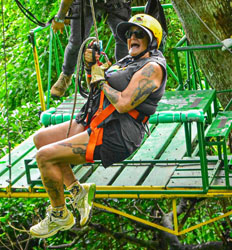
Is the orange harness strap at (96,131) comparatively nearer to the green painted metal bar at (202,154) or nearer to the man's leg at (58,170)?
the man's leg at (58,170)

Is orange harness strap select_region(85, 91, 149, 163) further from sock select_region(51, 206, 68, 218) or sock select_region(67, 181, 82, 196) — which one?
sock select_region(51, 206, 68, 218)

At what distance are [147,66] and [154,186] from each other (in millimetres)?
1356

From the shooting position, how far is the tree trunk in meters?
7.23

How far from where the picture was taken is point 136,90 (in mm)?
4750

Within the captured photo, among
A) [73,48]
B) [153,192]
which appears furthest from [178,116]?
[73,48]

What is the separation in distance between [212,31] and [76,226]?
266cm

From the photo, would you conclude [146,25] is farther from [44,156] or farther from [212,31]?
[212,31]

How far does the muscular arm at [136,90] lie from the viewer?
4746mm

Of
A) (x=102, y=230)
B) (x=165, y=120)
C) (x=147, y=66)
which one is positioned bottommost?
(x=102, y=230)

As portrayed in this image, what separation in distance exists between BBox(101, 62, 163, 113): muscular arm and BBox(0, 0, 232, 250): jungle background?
1459 mm

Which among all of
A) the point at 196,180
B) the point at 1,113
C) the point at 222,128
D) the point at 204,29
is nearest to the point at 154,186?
the point at 196,180

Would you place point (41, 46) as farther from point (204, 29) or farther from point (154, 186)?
point (154, 186)

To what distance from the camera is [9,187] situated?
608cm

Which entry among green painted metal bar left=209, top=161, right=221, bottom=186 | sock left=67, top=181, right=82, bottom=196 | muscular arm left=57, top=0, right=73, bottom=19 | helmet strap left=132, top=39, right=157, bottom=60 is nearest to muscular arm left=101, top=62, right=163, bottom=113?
helmet strap left=132, top=39, right=157, bottom=60
